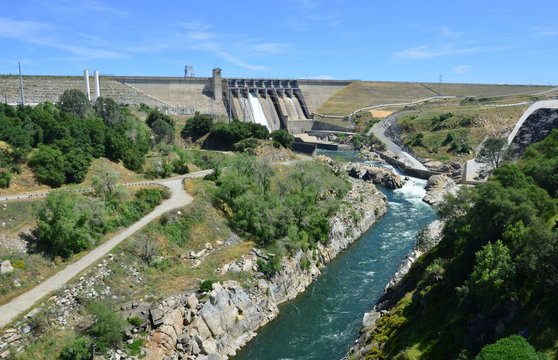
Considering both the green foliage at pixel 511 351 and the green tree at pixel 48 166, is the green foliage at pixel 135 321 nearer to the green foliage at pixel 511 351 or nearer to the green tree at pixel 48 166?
the green foliage at pixel 511 351

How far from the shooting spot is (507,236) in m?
24.2

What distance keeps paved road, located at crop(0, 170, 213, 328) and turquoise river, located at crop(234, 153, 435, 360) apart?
38.7 ft

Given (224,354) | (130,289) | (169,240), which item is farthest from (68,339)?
(169,240)

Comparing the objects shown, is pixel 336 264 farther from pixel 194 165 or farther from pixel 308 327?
pixel 194 165

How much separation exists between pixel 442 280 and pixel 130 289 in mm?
19375

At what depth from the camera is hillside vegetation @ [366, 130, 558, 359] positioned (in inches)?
783

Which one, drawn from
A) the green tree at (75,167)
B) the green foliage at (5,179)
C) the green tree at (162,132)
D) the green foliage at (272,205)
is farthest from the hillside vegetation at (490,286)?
the green tree at (162,132)

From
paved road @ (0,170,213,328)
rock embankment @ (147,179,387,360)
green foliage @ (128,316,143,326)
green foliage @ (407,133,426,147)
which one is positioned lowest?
rock embankment @ (147,179,387,360)

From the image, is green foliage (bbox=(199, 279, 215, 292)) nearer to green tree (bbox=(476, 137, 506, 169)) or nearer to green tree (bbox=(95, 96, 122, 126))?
green tree (bbox=(95, 96, 122, 126))

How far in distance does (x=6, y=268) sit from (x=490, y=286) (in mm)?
27016

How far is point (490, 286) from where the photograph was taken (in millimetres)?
21078

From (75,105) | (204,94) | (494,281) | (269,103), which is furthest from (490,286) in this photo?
(269,103)

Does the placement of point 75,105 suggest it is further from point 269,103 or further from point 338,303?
point 269,103

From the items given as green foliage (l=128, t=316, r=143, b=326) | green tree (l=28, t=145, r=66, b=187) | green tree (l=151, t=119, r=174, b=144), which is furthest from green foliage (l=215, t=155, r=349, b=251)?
green tree (l=151, t=119, r=174, b=144)
